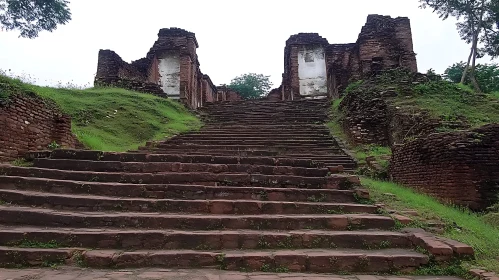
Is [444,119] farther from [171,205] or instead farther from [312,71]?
[312,71]

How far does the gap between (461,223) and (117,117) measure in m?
10.8

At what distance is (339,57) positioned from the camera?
22.1 m

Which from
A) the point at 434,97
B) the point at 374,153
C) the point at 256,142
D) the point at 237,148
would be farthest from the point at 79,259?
the point at 434,97

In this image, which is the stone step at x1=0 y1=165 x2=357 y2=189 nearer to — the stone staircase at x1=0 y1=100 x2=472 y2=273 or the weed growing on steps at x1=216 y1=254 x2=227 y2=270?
the stone staircase at x1=0 y1=100 x2=472 y2=273

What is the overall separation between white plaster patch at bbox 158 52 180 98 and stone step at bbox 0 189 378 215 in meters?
16.6

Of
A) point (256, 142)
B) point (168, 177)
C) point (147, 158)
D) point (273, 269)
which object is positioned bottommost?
point (273, 269)

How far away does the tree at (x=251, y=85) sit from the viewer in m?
36.2

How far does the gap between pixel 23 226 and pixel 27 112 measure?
3.42 m

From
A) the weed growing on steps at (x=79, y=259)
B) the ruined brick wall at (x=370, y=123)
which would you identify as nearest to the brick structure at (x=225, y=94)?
the ruined brick wall at (x=370, y=123)

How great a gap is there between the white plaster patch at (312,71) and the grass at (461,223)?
54.3ft

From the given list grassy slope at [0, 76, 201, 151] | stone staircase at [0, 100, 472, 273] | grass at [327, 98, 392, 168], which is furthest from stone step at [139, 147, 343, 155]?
stone staircase at [0, 100, 472, 273]

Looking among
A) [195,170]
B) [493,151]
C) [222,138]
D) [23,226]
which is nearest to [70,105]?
[222,138]

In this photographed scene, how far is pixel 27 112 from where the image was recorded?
6.68m

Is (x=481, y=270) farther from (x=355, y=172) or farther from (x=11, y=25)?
(x=11, y=25)
